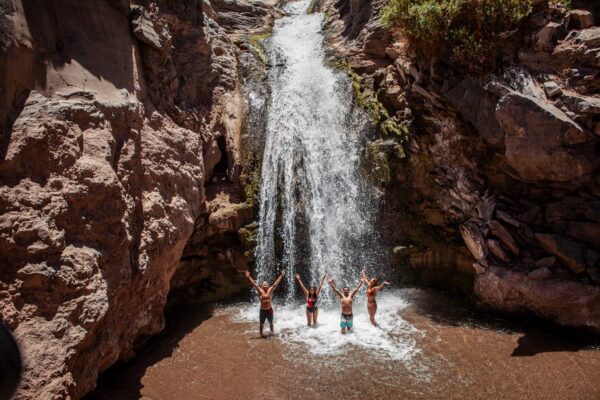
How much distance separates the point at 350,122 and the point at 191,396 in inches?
382

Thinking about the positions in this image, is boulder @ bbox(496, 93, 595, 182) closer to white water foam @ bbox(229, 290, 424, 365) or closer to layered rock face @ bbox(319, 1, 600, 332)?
layered rock face @ bbox(319, 1, 600, 332)

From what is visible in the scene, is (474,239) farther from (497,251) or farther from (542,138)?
(542,138)

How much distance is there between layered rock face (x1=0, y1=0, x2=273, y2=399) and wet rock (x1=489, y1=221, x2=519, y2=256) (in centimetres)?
765

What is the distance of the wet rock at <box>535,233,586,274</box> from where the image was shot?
917 centimetres

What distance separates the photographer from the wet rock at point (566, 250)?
9172 millimetres

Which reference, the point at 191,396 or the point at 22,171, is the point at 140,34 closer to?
the point at 22,171

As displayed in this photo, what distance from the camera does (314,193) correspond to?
12578mm

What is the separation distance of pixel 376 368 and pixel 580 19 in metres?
9.62

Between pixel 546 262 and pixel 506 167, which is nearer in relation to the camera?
pixel 546 262

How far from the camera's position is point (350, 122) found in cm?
1360

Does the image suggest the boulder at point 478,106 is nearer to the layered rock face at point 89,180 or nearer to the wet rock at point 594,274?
the wet rock at point 594,274

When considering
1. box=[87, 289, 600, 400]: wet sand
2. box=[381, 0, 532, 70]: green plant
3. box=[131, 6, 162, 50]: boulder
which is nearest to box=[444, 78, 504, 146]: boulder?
box=[381, 0, 532, 70]: green plant

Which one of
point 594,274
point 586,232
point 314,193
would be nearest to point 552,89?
point 586,232

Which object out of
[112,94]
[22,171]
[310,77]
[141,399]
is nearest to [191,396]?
[141,399]
